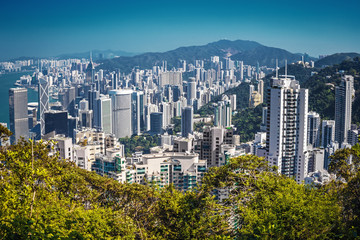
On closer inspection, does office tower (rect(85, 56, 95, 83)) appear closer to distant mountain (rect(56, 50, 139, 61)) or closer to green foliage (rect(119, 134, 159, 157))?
distant mountain (rect(56, 50, 139, 61))

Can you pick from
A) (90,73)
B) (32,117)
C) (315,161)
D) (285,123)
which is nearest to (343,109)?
(315,161)

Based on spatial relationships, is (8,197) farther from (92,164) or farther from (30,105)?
(30,105)

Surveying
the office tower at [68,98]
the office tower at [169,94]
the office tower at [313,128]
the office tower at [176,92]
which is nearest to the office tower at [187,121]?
the office tower at [313,128]

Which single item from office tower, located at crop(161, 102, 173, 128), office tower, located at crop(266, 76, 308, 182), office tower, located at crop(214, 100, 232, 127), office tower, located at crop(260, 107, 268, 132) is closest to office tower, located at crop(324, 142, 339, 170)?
office tower, located at crop(266, 76, 308, 182)

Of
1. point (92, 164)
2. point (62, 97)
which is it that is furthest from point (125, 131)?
point (92, 164)

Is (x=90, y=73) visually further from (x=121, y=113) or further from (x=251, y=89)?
(x=251, y=89)

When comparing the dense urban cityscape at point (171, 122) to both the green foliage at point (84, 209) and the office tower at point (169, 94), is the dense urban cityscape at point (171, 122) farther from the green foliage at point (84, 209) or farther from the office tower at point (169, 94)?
the green foliage at point (84, 209)
